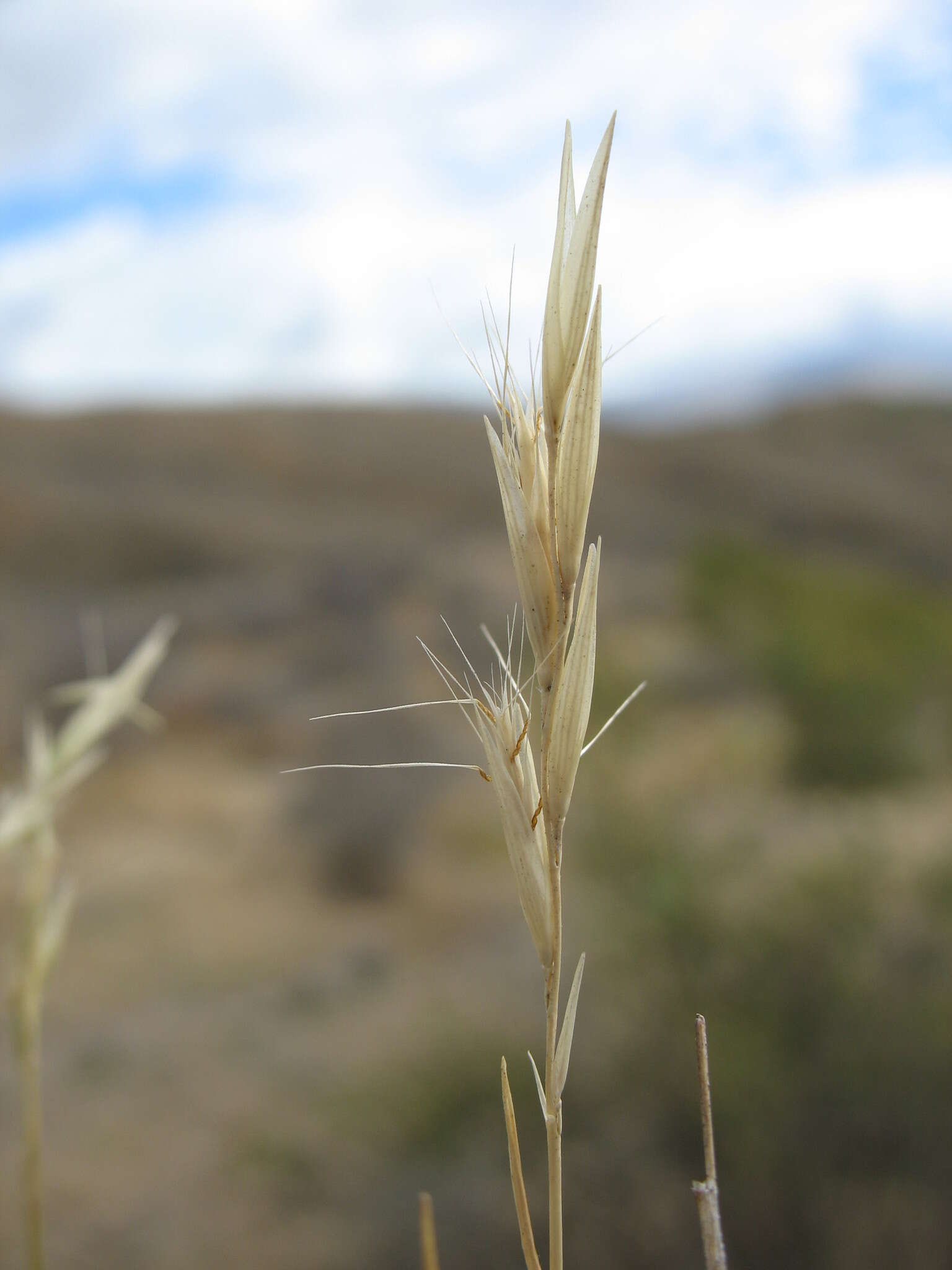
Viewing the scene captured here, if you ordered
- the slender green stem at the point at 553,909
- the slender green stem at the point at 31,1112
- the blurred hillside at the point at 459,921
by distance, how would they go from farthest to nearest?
1. the blurred hillside at the point at 459,921
2. the slender green stem at the point at 31,1112
3. the slender green stem at the point at 553,909

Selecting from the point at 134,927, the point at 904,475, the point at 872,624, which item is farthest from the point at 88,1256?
the point at 904,475

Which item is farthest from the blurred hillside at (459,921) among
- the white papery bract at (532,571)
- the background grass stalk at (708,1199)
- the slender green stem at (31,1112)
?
the white papery bract at (532,571)

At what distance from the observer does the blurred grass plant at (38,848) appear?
1.84 ft

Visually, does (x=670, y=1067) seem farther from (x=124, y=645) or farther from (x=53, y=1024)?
(x=124, y=645)

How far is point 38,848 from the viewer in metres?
0.61

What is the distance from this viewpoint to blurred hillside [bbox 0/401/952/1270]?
2404mm

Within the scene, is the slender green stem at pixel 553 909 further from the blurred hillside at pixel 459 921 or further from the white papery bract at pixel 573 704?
the blurred hillside at pixel 459 921

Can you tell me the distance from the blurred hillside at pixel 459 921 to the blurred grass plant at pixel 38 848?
2.16 metres

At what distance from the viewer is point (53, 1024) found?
5.62 meters

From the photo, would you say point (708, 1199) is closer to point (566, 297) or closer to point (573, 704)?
point (573, 704)

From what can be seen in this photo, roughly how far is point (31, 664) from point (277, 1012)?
670cm

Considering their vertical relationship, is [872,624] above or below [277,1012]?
above

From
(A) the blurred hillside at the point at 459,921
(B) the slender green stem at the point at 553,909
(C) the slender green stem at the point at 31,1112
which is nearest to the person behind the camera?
(B) the slender green stem at the point at 553,909

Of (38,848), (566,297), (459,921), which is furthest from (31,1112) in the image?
(459,921)
